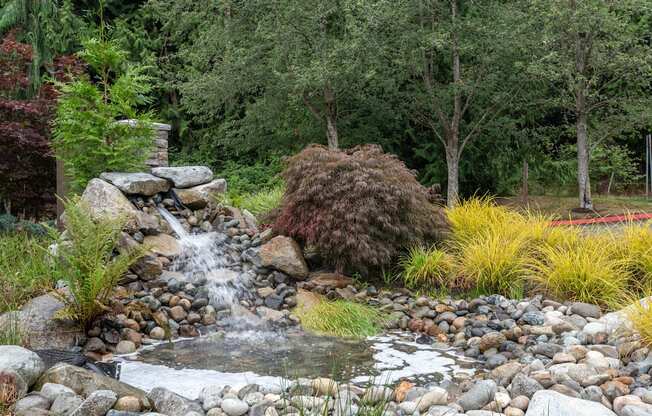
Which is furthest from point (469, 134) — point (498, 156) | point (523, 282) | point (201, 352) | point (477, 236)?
point (201, 352)

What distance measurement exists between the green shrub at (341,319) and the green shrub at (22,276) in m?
2.40

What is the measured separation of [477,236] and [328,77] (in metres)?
5.24

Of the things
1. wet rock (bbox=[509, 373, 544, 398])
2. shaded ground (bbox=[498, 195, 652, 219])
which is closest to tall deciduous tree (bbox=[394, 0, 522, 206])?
shaded ground (bbox=[498, 195, 652, 219])

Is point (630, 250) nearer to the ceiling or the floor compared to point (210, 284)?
nearer to the ceiling

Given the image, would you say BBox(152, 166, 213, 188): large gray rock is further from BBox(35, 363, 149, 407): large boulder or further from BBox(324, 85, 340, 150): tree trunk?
BBox(324, 85, 340, 150): tree trunk

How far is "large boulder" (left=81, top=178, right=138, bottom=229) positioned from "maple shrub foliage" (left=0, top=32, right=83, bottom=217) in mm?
2021

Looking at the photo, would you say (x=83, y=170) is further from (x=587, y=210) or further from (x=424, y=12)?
(x=587, y=210)

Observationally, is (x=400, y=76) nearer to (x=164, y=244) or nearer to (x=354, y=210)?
(x=354, y=210)

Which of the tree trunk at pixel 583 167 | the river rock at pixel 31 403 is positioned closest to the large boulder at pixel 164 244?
the river rock at pixel 31 403

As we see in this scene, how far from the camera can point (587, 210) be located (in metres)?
12.0

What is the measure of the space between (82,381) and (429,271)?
3775 mm

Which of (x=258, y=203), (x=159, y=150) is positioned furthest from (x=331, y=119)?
(x=159, y=150)

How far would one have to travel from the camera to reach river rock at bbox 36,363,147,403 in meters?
3.71

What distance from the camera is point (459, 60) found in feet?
41.3
